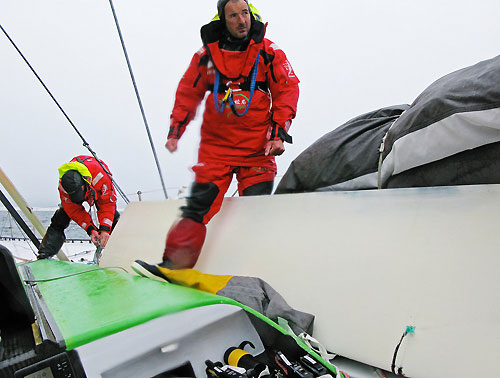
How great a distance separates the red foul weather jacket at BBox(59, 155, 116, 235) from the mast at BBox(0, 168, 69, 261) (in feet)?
1.33

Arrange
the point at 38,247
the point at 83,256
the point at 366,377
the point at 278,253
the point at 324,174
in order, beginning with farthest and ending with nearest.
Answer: the point at 83,256 < the point at 38,247 < the point at 324,174 < the point at 278,253 < the point at 366,377

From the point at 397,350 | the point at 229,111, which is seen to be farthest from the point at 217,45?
the point at 397,350

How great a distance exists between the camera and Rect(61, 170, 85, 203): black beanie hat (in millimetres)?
1879

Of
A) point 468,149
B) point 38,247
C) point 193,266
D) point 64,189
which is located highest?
point 468,149

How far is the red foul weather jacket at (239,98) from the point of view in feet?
3.49

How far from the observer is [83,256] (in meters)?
2.68

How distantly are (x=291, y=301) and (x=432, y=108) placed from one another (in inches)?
19.5

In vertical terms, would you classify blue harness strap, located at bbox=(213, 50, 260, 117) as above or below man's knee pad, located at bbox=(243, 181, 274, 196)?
above

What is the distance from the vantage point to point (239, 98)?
1066 millimetres

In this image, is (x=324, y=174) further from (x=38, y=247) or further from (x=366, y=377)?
(x=38, y=247)

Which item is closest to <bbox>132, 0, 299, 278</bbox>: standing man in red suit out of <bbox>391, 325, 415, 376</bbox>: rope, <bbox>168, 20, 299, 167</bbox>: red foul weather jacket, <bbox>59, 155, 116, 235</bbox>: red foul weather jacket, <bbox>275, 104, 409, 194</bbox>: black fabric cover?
<bbox>168, 20, 299, 167</bbox>: red foul weather jacket

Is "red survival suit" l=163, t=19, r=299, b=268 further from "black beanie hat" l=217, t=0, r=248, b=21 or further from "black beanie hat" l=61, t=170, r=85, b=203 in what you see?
"black beanie hat" l=61, t=170, r=85, b=203

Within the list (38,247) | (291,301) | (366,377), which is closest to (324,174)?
(291,301)

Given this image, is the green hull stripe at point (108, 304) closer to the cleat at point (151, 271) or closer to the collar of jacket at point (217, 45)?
the cleat at point (151, 271)
